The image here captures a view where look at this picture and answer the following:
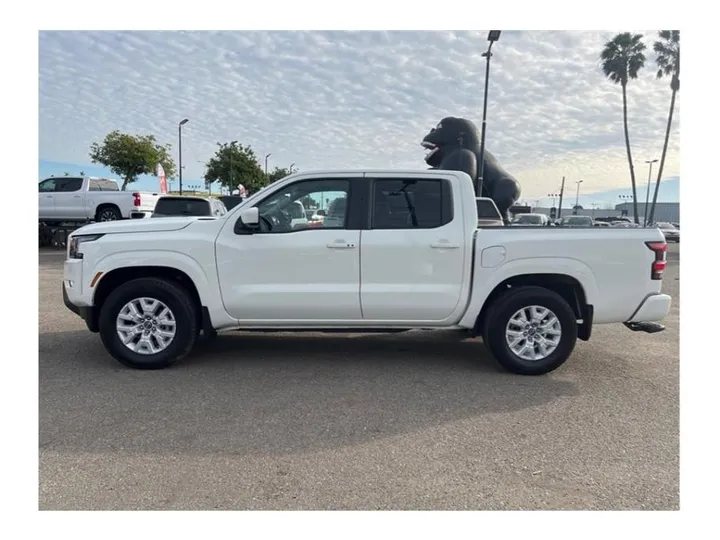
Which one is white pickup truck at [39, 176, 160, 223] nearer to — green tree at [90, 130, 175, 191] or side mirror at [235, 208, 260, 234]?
side mirror at [235, 208, 260, 234]

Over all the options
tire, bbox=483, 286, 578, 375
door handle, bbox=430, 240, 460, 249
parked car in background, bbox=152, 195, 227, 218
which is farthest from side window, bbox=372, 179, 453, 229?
parked car in background, bbox=152, 195, 227, 218

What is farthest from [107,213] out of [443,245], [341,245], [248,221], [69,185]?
[443,245]

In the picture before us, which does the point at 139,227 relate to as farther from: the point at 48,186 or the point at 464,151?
the point at 464,151

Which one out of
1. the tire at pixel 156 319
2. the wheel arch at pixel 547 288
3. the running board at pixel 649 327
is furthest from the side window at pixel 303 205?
the running board at pixel 649 327

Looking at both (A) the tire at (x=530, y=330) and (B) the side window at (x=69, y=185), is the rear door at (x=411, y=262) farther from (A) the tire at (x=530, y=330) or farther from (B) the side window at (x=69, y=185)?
(B) the side window at (x=69, y=185)

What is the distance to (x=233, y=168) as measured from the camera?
143 ft

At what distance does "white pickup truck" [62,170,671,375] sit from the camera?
473 cm

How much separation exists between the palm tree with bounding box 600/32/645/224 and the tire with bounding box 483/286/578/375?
31.1m

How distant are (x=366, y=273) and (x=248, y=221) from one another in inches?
46.9

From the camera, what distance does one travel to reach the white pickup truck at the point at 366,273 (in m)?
4.73

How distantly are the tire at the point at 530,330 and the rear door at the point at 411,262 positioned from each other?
0.42m

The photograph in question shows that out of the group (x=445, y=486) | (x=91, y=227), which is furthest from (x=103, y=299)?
(x=445, y=486)

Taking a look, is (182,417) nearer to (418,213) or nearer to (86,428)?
(86,428)

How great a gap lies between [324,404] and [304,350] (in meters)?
1.58
